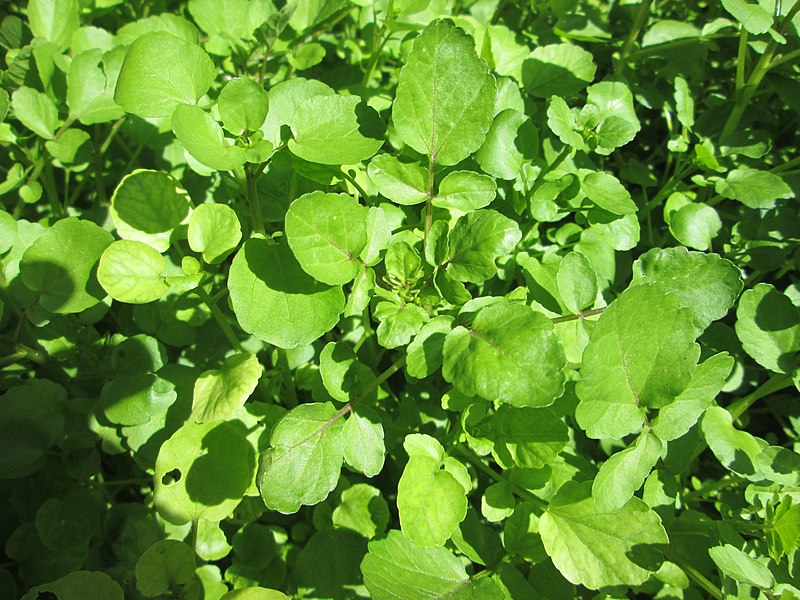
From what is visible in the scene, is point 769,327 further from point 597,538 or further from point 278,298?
point 278,298

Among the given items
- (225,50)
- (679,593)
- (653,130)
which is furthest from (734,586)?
(225,50)

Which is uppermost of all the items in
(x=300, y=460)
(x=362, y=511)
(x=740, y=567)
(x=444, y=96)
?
(x=444, y=96)

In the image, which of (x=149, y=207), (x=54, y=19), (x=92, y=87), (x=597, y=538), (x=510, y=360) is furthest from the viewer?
(x=54, y=19)

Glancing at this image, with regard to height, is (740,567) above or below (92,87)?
below

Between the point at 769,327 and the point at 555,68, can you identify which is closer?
the point at 769,327

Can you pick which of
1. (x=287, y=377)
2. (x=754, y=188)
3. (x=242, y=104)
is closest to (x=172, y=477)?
(x=287, y=377)

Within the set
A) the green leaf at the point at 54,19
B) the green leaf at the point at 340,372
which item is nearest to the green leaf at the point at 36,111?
the green leaf at the point at 54,19

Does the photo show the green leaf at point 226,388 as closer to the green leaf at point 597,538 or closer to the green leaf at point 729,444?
the green leaf at point 597,538

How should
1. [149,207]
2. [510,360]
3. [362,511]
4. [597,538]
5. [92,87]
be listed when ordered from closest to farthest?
[510,360]
[597,538]
[149,207]
[362,511]
[92,87]
